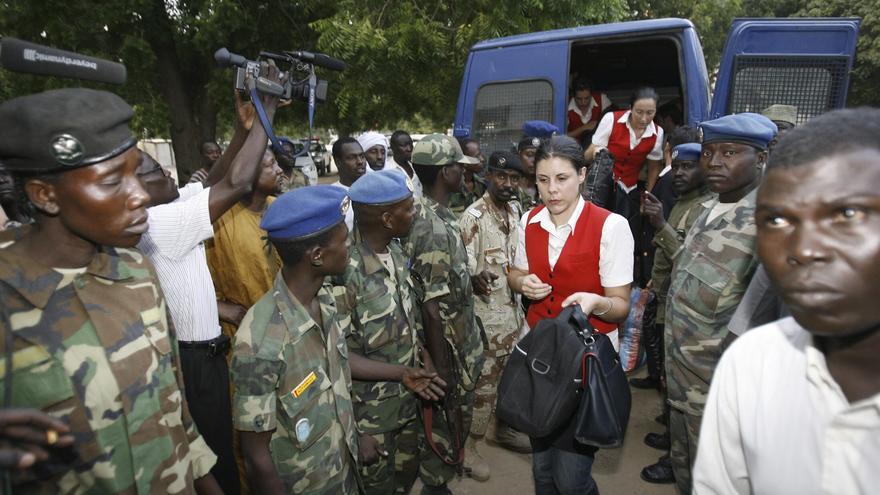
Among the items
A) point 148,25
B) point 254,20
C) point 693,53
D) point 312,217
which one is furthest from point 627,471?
point 148,25

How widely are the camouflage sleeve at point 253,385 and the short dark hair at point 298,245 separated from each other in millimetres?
305

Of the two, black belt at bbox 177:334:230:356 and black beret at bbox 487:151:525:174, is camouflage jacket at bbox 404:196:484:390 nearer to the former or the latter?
black beret at bbox 487:151:525:174

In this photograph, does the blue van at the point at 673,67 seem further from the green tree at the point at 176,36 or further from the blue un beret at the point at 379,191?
the green tree at the point at 176,36

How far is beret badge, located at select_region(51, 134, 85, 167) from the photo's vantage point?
1.27m

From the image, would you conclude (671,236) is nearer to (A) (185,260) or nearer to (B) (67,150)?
(A) (185,260)

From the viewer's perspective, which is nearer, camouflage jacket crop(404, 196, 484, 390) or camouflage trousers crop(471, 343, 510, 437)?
camouflage jacket crop(404, 196, 484, 390)

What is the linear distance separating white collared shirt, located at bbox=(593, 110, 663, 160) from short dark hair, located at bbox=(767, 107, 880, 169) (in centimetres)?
411

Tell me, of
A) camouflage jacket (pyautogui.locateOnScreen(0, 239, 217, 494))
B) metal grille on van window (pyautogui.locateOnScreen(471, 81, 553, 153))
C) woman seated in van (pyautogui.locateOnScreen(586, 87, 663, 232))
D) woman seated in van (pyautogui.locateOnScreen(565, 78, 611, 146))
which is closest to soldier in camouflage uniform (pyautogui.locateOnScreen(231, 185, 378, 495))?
camouflage jacket (pyautogui.locateOnScreen(0, 239, 217, 494))

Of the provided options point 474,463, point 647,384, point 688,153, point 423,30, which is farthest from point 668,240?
point 423,30

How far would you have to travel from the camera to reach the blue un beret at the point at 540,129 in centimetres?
459

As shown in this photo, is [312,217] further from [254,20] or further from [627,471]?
[254,20]

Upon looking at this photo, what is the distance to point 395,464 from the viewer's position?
283cm

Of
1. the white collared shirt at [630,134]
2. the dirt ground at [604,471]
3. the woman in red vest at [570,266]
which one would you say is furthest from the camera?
the white collared shirt at [630,134]

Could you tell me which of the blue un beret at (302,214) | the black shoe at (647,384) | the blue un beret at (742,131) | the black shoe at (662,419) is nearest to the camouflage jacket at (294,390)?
the blue un beret at (302,214)
